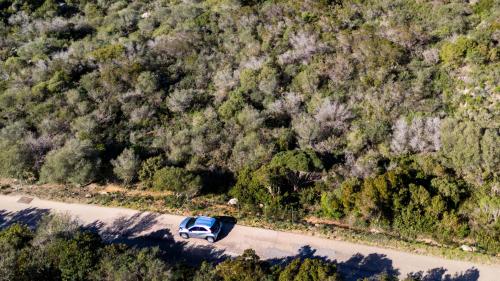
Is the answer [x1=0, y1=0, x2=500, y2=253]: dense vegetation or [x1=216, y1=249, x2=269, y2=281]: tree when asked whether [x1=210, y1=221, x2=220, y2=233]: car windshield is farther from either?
[x1=216, y1=249, x2=269, y2=281]: tree

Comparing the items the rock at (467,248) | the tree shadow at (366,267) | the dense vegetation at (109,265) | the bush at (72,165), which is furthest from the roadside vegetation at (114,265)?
the bush at (72,165)

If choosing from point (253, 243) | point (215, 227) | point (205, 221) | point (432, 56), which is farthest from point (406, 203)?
point (432, 56)

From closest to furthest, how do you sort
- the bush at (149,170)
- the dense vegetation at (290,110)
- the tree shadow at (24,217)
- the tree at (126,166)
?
the dense vegetation at (290,110) → the tree shadow at (24,217) → the bush at (149,170) → the tree at (126,166)

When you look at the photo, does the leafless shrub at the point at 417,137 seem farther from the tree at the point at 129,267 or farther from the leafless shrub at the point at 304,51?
the tree at the point at 129,267

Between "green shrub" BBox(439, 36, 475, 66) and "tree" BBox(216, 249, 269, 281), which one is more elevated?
"green shrub" BBox(439, 36, 475, 66)

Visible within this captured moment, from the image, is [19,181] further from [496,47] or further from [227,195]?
[496,47]

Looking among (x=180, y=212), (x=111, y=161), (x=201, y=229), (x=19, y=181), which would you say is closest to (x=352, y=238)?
(x=201, y=229)

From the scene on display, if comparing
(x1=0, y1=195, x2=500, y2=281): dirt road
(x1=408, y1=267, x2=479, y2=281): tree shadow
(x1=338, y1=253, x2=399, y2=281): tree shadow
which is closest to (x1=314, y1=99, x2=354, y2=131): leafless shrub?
(x1=0, y1=195, x2=500, y2=281): dirt road
